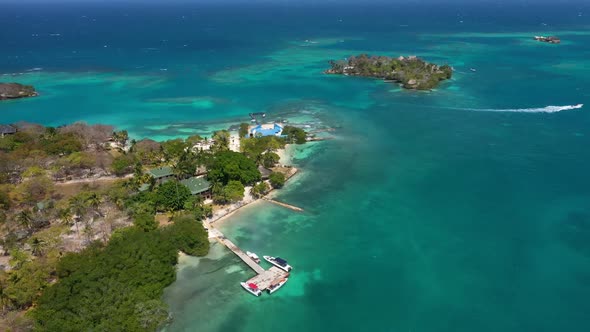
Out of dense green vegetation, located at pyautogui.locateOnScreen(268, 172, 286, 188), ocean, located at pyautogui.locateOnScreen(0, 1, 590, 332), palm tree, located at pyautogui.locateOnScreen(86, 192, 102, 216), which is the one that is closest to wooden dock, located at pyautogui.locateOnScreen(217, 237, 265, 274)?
ocean, located at pyautogui.locateOnScreen(0, 1, 590, 332)

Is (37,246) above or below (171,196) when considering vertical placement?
below

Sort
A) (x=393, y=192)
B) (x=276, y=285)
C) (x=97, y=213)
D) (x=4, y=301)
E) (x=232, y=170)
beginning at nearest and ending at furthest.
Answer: (x=4, y=301)
(x=276, y=285)
(x=97, y=213)
(x=232, y=170)
(x=393, y=192)

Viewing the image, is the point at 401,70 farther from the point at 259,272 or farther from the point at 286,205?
the point at 259,272

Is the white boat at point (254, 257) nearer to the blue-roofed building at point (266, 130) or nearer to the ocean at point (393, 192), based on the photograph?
the ocean at point (393, 192)

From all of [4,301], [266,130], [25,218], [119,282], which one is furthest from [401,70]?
[4,301]

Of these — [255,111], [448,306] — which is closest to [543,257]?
[448,306]

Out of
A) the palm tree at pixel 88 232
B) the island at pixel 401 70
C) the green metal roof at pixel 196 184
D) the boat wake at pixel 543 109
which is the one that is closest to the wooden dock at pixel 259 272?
the green metal roof at pixel 196 184

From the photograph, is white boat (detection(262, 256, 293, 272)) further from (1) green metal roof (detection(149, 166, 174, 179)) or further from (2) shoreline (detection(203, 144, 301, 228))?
(1) green metal roof (detection(149, 166, 174, 179))
